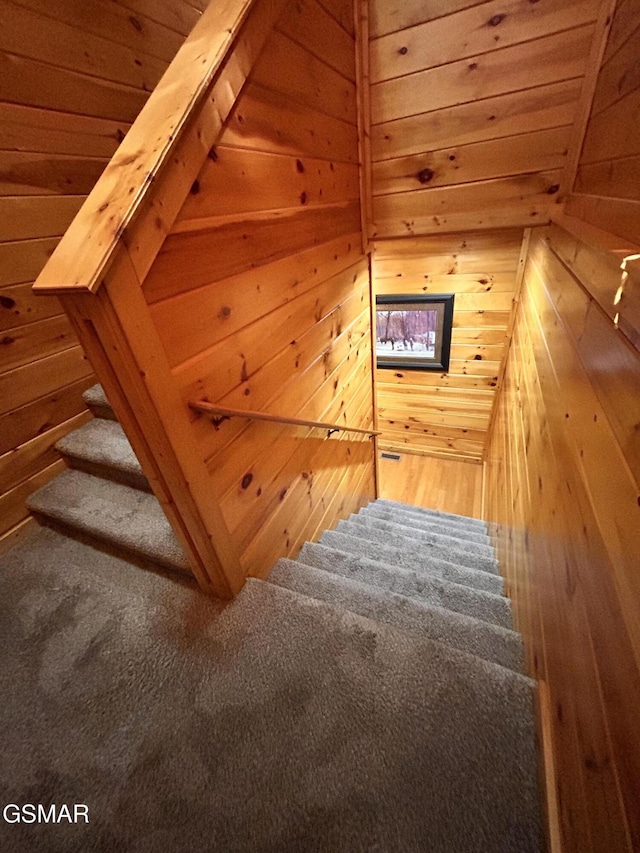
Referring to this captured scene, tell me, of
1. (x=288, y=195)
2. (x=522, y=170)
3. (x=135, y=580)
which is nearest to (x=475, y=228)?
(x=522, y=170)

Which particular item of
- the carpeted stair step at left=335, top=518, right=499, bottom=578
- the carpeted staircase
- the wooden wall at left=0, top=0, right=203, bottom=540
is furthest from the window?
the carpeted staircase

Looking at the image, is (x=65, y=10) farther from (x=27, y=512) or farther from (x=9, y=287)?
(x=27, y=512)

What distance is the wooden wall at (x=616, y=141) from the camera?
0.95 m

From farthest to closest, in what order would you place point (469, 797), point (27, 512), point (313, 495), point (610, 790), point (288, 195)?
1. point (313, 495)
2. point (27, 512)
3. point (288, 195)
4. point (469, 797)
5. point (610, 790)

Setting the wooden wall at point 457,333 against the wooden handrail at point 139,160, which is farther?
the wooden wall at point 457,333

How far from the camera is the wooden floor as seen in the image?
3.66 metres

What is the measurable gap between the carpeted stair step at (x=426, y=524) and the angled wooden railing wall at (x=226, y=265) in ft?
3.78

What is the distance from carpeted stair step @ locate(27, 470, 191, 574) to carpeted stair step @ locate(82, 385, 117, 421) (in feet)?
1.07

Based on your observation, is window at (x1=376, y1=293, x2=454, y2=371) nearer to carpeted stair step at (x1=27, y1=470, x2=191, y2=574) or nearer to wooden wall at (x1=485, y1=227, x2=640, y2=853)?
wooden wall at (x1=485, y1=227, x2=640, y2=853)

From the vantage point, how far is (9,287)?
148cm

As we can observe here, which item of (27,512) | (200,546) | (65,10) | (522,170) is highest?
(65,10)

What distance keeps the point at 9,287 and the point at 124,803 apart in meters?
1.88

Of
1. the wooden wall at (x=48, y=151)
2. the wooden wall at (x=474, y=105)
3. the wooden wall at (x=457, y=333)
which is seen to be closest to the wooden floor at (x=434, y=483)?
the wooden wall at (x=457, y=333)

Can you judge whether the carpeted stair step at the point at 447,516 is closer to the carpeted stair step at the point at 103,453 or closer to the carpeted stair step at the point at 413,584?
the carpeted stair step at the point at 413,584
